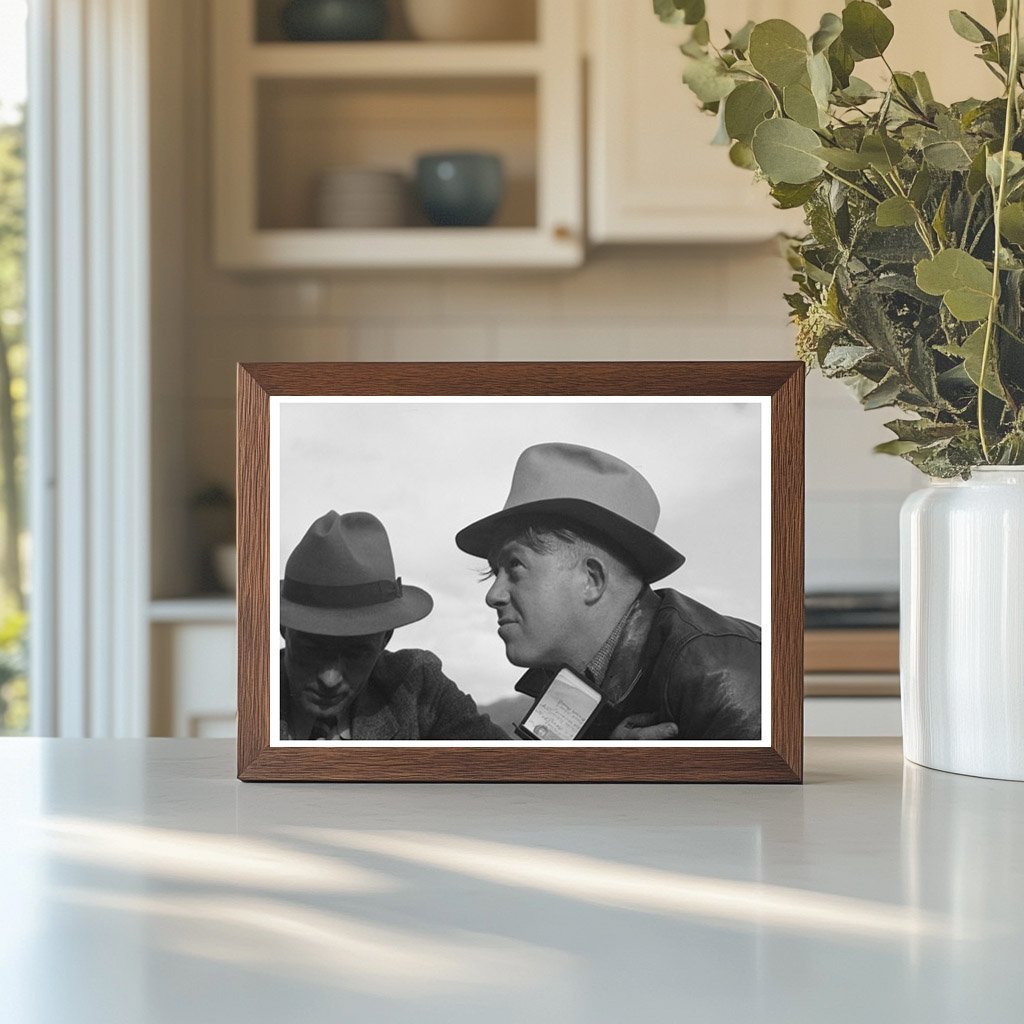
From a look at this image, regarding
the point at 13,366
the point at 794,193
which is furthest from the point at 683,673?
the point at 13,366

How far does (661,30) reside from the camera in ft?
7.74

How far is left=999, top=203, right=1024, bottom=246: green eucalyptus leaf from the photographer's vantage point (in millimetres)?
547

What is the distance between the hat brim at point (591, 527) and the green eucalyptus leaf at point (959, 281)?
187mm

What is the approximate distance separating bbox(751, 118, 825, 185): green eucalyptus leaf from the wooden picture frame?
A: 0.33ft

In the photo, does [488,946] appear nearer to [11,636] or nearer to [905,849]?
[905,849]

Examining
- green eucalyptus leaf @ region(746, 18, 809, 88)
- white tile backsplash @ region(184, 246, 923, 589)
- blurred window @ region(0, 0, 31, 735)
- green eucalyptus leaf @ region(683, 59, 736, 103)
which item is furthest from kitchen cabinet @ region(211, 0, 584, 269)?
green eucalyptus leaf @ region(746, 18, 809, 88)

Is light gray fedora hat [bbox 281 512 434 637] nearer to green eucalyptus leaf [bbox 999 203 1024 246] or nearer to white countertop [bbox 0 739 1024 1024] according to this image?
white countertop [bbox 0 739 1024 1024]

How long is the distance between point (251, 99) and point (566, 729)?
2.08 metres

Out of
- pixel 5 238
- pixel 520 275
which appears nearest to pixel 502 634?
pixel 5 238

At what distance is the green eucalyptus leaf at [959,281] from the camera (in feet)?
1.78

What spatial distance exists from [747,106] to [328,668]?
37cm

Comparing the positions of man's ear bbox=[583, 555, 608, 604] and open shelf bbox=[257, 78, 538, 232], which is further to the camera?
open shelf bbox=[257, 78, 538, 232]

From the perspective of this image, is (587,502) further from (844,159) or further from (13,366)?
(13,366)

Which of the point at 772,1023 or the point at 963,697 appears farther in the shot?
the point at 963,697
